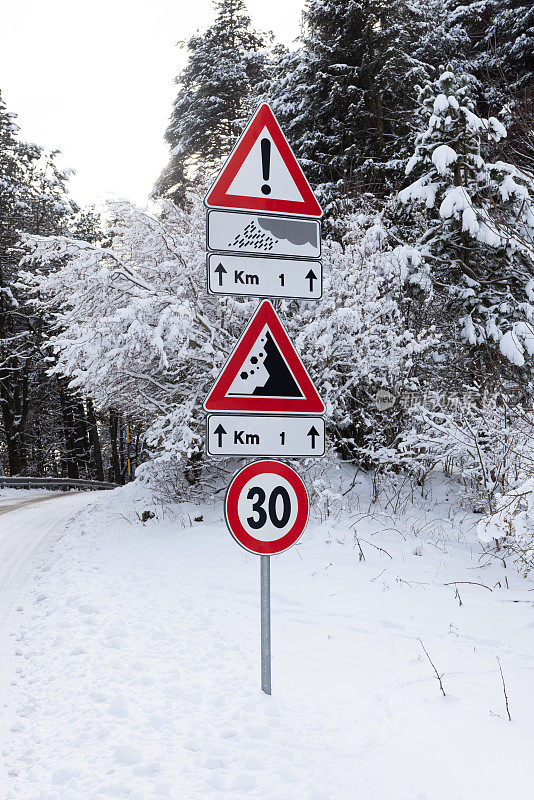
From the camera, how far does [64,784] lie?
110 inches

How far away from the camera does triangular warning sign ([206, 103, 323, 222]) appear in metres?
3.39

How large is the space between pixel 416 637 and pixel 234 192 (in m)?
3.34

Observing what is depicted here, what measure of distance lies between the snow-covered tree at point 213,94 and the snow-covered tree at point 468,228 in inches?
549

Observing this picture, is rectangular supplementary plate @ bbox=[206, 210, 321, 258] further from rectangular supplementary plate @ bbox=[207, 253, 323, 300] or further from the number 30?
the number 30

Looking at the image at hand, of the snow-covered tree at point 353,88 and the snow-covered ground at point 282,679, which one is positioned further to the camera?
the snow-covered tree at point 353,88

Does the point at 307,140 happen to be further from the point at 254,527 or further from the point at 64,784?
the point at 64,784

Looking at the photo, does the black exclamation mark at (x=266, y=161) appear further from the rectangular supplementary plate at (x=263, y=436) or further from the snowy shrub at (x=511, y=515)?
the snowy shrub at (x=511, y=515)

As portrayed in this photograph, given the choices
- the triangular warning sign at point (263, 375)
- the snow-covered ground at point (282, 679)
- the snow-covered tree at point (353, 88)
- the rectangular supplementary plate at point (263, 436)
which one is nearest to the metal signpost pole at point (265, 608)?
the snow-covered ground at point (282, 679)

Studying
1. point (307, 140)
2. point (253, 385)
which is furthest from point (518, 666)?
point (307, 140)

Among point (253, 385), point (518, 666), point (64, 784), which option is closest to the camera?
point (64, 784)

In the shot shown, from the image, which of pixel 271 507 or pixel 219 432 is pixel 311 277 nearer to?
pixel 219 432

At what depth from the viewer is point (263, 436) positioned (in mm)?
3291

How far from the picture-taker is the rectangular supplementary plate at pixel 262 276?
3.30 meters

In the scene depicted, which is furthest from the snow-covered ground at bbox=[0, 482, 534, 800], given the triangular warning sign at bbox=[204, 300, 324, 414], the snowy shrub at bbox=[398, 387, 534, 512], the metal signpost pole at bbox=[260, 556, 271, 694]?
the triangular warning sign at bbox=[204, 300, 324, 414]
